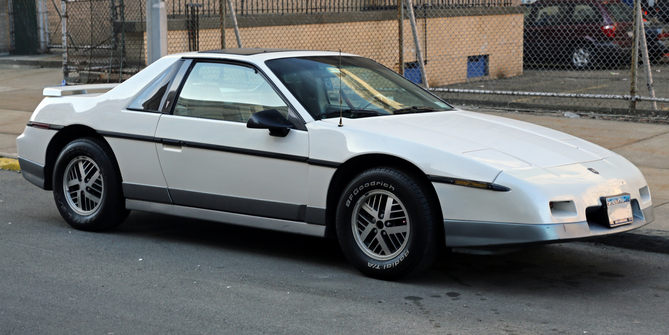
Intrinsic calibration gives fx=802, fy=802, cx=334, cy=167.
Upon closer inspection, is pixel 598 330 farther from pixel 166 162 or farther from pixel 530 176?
pixel 166 162

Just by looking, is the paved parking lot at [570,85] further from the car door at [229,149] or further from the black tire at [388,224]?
the black tire at [388,224]

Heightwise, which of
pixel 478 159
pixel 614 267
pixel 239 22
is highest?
pixel 239 22

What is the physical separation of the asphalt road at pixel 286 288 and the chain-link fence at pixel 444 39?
6.61 m

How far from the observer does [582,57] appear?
19562mm

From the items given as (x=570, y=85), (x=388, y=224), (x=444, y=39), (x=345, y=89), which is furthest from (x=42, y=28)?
(x=388, y=224)

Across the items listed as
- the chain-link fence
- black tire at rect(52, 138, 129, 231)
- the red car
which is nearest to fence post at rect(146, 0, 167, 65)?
the chain-link fence

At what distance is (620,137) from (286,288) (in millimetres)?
6614

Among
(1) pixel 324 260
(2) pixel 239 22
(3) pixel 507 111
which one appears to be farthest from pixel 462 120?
(2) pixel 239 22

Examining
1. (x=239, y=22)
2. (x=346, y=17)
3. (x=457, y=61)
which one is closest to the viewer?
(x=239, y=22)

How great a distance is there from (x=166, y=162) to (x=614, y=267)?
328 cm

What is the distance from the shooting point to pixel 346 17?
16.4 meters

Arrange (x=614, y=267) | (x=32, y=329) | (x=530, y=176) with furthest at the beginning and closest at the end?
(x=614, y=267) → (x=530, y=176) → (x=32, y=329)

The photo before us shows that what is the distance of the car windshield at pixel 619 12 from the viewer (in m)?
19.5

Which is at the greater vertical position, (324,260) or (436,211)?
(436,211)
